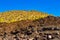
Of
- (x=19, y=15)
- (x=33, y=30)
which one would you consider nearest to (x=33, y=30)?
(x=33, y=30)

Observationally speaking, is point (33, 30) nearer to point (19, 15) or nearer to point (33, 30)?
point (33, 30)

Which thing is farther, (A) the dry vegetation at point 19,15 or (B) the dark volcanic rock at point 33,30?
(A) the dry vegetation at point 19,15

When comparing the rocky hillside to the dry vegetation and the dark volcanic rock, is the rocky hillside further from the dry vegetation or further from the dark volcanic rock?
the dry vegetation

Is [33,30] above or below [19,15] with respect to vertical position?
below

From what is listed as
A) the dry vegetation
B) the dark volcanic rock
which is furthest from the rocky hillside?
the dry vegetation

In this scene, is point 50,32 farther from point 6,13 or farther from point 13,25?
point 6,13

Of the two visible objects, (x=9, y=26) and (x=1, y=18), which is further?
(x=1, y=18)

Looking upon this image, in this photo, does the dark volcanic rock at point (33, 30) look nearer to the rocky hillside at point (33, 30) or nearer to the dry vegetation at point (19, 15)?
the rocky hillside at point (33, 30)

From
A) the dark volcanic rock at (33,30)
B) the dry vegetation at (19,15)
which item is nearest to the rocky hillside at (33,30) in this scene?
the dark volcanic rock at (33,30)

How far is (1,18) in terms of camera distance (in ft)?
131

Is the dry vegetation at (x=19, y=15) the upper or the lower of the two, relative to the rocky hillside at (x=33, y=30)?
upper

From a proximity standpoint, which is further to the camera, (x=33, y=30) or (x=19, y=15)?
(x=19, y=15)

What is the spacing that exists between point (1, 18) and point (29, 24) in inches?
350

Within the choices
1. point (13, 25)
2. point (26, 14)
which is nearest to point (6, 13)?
point (26, 14)
